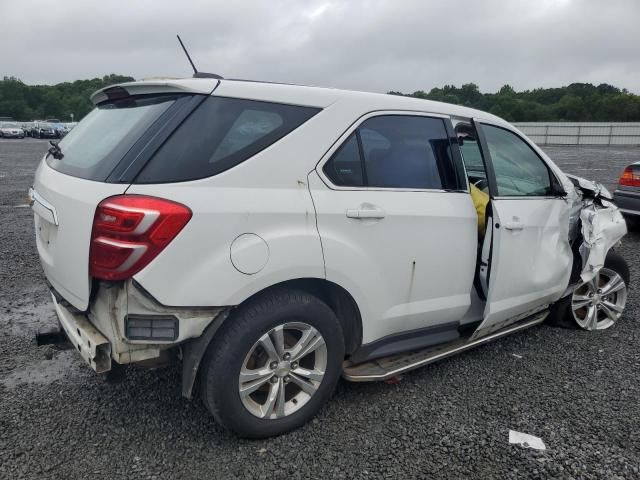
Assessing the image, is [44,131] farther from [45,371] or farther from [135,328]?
[135,328]

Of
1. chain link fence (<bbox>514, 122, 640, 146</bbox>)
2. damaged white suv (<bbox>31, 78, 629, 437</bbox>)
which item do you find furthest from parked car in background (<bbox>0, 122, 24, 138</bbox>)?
damaged white suv (<bbox>31, 78, 629, 437</bbox>)

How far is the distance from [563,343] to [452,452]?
6.10ft

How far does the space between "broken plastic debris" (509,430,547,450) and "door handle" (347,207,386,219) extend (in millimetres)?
1392

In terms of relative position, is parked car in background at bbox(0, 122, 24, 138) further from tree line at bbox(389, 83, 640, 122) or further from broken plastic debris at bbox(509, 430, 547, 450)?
broken plastic debris at bbox(509, 430, 547, 450)

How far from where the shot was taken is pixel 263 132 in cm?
249

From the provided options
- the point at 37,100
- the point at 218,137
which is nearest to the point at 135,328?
the point at 218,137

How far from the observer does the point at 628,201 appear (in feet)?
22.9

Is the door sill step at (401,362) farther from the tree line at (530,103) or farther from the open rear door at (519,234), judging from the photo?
the tree line at (530,103)

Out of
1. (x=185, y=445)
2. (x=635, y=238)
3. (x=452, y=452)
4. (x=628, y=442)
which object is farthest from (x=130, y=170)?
(x=635, y=238)

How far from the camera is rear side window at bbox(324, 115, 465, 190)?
8.89 ft

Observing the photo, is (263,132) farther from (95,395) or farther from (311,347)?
(95,395)

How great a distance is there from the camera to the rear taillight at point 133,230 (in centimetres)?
213

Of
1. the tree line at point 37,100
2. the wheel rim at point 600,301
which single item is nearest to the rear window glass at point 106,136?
the wheel rim at point 600,301

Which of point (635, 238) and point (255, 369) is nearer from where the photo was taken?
point (255, 369)
